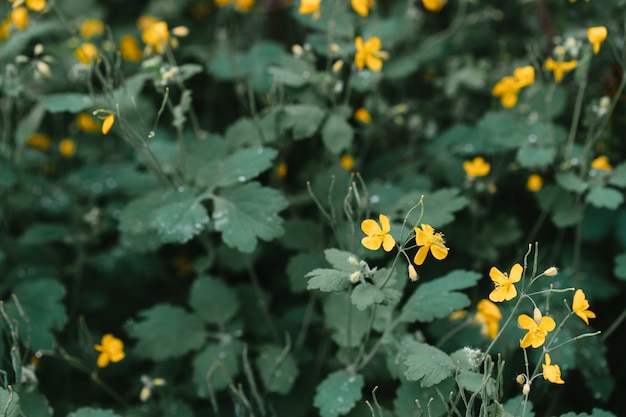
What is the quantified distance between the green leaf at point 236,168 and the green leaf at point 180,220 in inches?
4.5

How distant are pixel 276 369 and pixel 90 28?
2.53 metres

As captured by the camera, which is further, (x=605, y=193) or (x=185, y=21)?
(x=185, y=21)

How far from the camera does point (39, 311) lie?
2596 millimetres

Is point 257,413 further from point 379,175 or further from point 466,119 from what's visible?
point 466,119

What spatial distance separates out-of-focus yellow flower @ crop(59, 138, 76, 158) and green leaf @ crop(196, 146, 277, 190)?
51.8 inches

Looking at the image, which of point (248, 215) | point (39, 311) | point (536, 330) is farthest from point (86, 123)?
point (536, 330)

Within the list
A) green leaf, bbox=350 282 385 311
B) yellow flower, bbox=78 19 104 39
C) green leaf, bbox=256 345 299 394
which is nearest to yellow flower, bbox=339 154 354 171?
green leaf, bbox=256 345 299 394

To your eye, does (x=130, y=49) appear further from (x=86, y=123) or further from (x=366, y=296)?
(x=366, y=296)

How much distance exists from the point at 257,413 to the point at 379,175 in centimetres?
134

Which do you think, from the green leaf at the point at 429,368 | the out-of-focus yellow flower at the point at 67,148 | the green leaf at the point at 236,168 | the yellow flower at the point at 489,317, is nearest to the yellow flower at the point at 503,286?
the green leaf at the point at 429,368

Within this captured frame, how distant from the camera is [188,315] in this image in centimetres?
264

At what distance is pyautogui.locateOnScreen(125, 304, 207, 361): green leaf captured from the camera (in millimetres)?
2545

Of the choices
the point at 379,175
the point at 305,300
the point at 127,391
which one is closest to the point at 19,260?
the point at 127,391

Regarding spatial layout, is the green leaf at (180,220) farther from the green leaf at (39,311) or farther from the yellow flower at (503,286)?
the yellow flower at (503,286)
